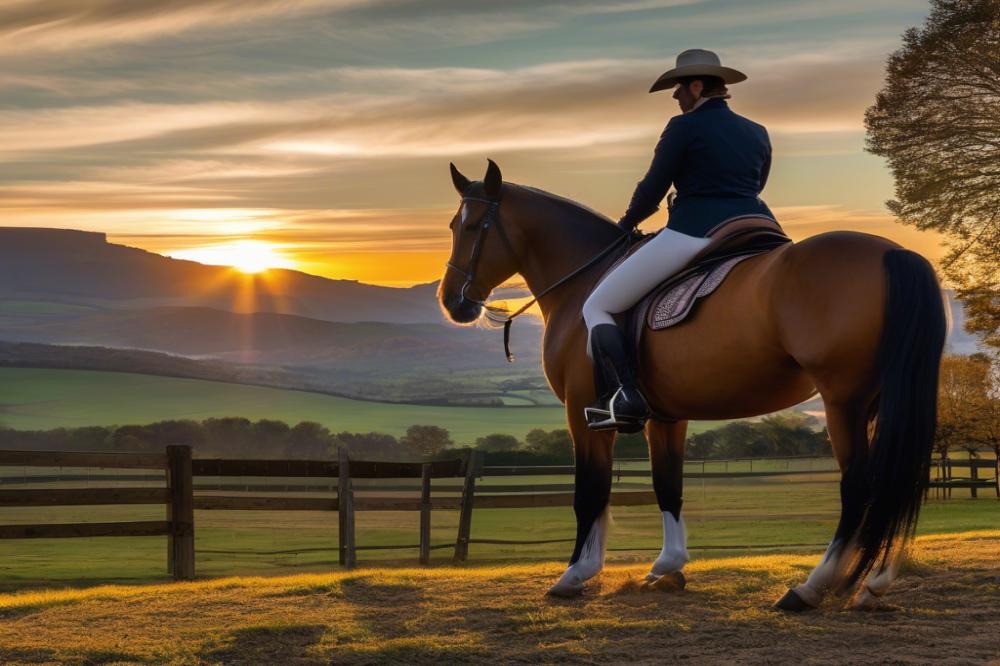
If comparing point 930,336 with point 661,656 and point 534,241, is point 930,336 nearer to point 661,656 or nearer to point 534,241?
point 661,656

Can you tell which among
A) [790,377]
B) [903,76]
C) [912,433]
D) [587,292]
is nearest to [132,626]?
[587,292]

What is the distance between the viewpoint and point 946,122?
21875mm

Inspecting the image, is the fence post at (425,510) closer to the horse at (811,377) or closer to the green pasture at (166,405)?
the horse at (811,377)

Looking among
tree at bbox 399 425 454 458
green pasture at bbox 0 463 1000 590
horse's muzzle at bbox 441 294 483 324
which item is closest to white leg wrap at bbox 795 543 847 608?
horse's muzzle at bbox 441 294 483 324

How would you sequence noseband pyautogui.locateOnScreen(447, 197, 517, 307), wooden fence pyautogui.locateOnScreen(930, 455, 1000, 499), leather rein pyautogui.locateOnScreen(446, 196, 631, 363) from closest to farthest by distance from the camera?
leather rein pyautogui.locateOnScreen(446, 196, 631, 363) < noseband pyautogui.locateOnScreen(447, 197, 517, 307) < wooden fence pyautogui.locateOnScreen(930, 455, 1000, 499)

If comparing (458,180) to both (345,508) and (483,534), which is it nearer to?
(345,508)

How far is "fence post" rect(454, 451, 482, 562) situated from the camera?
1802 cm

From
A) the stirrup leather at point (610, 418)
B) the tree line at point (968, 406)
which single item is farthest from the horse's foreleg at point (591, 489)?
the tree line at point (968, 406)

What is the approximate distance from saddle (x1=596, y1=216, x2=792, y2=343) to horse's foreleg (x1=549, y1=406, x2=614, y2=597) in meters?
0.92

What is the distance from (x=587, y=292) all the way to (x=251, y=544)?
27409 mm

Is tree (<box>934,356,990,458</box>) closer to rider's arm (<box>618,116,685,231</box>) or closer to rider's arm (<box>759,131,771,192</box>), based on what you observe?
rider's arm (<box>759,131,771,192</box>)

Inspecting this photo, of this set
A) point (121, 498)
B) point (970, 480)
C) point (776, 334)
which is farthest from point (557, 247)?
point (970, 480)

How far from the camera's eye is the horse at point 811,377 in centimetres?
571

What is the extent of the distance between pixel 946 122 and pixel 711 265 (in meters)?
17.3
